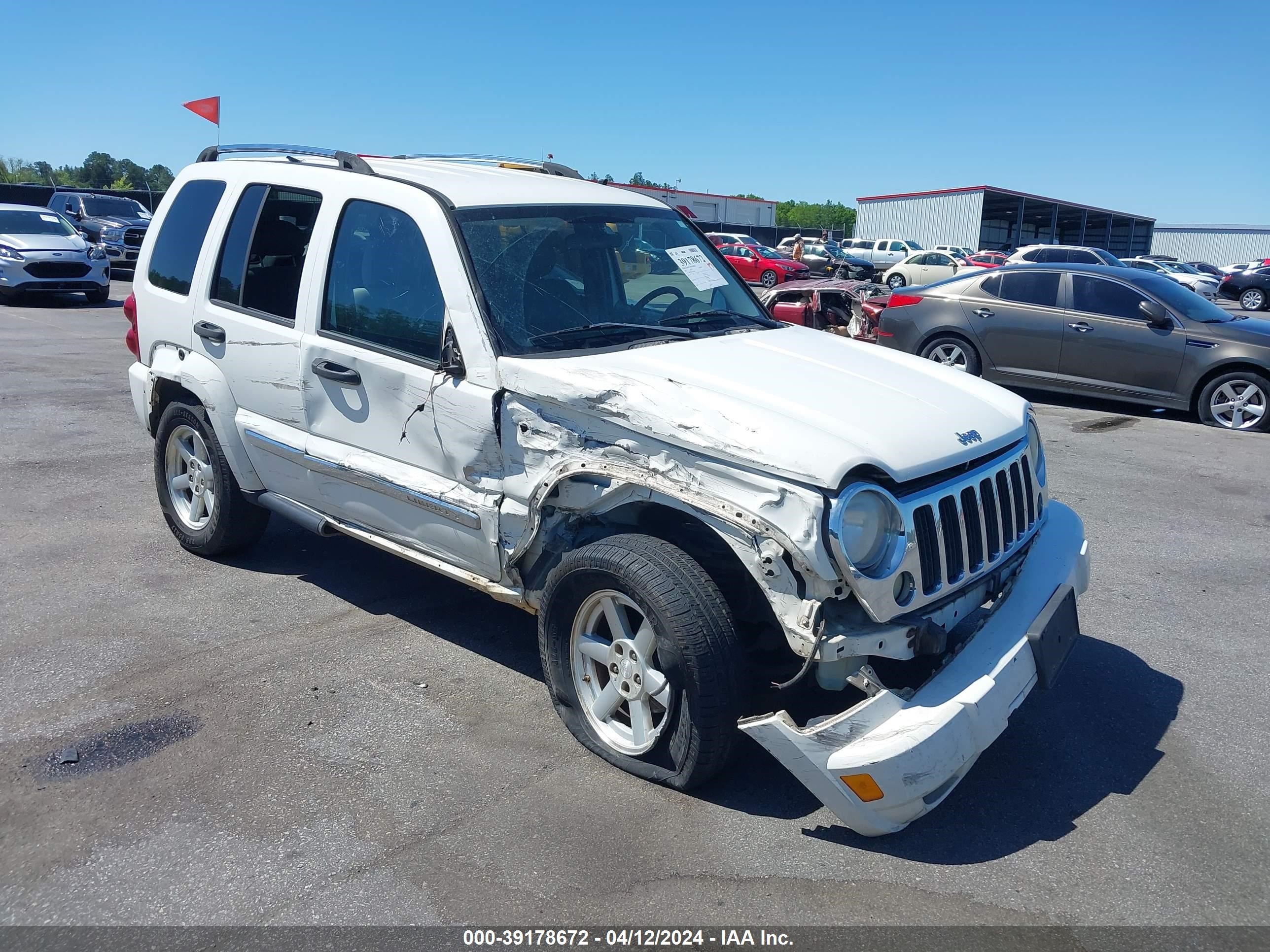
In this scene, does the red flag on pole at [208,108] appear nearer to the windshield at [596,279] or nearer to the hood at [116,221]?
the windshield at [596,279]

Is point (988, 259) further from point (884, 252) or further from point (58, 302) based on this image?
point (58, 302)

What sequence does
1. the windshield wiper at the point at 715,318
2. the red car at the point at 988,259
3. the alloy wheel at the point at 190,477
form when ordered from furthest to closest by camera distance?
the red car at the point at 988,259 → the alloy wheel at the point at 190,477 → the windshield wiper at the point at 715,318

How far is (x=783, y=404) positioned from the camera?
3.34 m

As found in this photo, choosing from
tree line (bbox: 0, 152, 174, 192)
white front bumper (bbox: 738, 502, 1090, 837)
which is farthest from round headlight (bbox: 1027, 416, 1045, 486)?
tree line (bbox: 0, 152, 174, 192)

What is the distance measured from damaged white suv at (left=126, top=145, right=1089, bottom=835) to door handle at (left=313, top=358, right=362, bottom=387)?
1 cm

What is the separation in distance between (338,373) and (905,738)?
2709 mm

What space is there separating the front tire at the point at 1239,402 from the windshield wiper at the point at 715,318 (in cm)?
735

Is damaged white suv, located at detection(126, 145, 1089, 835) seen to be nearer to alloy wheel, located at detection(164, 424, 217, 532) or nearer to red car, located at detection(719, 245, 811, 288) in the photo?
alloy wheel, located at detection(164, 424, 217, 532)

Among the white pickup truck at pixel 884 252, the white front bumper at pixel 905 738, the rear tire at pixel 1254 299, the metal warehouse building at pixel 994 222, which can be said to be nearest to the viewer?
the white front bumper at pixel 905 738

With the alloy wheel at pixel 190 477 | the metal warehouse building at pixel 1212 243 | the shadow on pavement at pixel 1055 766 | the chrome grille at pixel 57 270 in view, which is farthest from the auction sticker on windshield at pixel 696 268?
the metal warehouse building at pixel 1212 243

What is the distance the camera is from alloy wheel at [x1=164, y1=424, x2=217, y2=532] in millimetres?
5301

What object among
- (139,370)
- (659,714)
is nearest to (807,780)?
(659,714)

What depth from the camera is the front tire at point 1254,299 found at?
28969 mm

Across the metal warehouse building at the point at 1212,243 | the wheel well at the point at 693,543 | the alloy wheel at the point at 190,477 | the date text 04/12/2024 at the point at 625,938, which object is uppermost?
the metal warehouse building at the point at 1212,243
